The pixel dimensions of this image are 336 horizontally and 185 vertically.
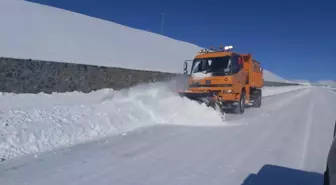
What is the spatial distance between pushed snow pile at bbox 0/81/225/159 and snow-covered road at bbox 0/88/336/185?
551mm

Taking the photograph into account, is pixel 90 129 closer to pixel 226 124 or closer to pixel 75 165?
pixel 75 165

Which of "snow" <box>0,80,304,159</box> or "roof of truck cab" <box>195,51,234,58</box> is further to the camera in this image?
"roof of truck cab" <box>195,51,234,58</box>

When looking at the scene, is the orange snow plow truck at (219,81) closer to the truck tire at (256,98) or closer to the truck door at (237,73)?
the truck door at (237,73)

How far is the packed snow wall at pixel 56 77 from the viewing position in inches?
417

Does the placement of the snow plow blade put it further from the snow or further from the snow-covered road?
the snow-covered road

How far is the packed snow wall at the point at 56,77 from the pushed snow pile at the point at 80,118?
0.61m

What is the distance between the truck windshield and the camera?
11456mm

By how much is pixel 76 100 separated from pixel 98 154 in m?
6.87

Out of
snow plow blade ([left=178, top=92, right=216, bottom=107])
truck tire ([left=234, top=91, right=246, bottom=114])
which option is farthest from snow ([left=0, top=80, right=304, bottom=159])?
truck tire ([left=234, top=91, right=246, bottom=114])

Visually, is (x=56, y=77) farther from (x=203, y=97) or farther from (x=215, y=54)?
(x=215, y=54)

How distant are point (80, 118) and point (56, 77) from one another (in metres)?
5.47

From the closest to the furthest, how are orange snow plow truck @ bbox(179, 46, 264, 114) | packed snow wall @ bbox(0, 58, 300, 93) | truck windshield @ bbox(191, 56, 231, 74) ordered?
packed snow wall @ bbox(0, 58, 300, 93) < orange snow plow truck @ bbox(179, 46, 264, 114) < truck windshield @ bbox(191, 56, 231, 74)

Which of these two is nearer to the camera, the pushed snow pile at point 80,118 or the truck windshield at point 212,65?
the pushed snow pile at point 80,118

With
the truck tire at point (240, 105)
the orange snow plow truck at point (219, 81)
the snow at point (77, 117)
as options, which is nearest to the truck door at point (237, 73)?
the orange snow plow truck at point (219, 81)
